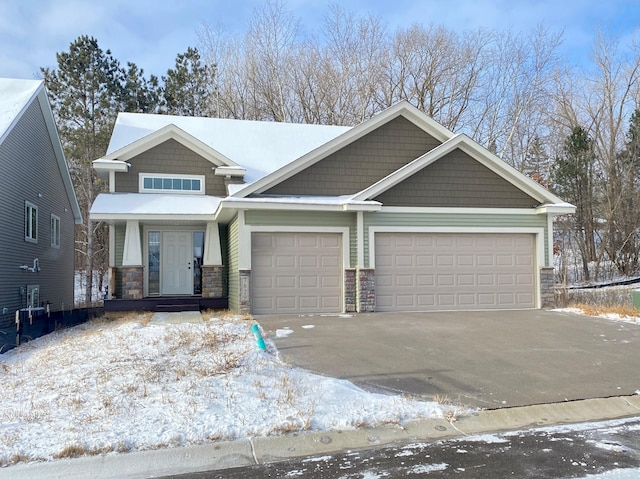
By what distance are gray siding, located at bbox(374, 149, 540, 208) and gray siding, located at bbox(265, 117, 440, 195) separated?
1.13m

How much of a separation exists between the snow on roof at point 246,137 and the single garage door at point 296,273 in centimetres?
368

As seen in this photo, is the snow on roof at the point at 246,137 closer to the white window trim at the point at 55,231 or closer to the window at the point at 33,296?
the white window trim at the point at 55,231

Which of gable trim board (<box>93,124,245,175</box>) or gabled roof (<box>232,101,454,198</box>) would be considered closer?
gabled roof (<box>232,101,454,198</box>)

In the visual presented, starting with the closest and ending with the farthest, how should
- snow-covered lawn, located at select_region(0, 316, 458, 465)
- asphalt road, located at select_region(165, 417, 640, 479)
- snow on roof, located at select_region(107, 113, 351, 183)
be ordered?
1. asphalt road, located at select_region(165, 417, 640, 479)
2. snow-covered lawn, located at select_region(0, 316, 458, 465)
3. snow on roof, located at select_region(107, 113, 351, 183)

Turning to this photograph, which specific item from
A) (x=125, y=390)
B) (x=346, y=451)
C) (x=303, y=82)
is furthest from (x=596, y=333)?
(x=303, y=82)

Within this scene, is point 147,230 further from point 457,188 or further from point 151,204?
point 457,188

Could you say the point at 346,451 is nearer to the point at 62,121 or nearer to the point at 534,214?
the point at 534,214

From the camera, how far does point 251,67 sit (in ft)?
94.7

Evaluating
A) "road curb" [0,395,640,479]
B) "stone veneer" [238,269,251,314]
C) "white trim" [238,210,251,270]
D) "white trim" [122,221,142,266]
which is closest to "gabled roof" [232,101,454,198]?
"white trim" [238,210,251,270]

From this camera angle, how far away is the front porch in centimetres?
1300

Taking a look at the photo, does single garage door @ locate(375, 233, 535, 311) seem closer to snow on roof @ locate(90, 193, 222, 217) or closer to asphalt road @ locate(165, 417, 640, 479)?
snow on roof @ locate(90, 193, 222, 217)

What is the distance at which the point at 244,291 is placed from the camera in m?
11.5

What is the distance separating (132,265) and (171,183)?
275 centimetres

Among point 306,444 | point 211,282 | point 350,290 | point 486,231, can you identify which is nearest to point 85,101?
point 211,282
